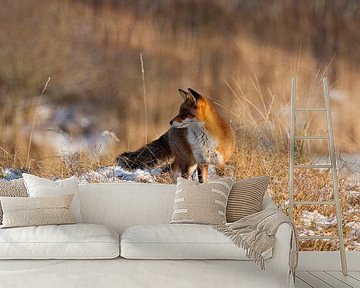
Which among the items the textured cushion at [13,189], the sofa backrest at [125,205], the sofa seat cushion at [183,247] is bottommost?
the sofa seat cushion at [183,247]

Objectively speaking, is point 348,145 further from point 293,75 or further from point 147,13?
point 147,13

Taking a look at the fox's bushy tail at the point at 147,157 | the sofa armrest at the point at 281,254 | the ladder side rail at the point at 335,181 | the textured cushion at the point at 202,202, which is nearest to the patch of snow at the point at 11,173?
the fox's bushy tail at the point at 147,157

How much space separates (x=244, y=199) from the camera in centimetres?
491

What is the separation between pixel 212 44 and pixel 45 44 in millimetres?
1444

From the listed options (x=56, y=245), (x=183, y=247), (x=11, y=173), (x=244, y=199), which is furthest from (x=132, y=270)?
(x=11, y=173)

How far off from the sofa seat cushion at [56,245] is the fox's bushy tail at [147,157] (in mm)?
1949

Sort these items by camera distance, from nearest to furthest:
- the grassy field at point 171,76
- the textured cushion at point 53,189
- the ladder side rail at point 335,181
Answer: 1. the textured cushion at point 53,189
2. the ladder side rail at point 335,181
3. the grassy field at point 171,76

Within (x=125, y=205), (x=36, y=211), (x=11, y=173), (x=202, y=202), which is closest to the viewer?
(x=36, y=211)

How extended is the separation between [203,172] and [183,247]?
1.97 meters

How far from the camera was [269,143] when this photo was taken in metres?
6.30

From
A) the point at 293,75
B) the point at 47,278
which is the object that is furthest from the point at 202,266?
the point at 293,75

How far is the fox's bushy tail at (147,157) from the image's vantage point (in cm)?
622

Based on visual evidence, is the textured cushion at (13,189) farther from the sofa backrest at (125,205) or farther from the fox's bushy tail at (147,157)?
the fox's bushy tail at (147,157)

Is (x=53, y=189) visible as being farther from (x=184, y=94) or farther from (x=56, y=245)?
(x=184, y=94)
